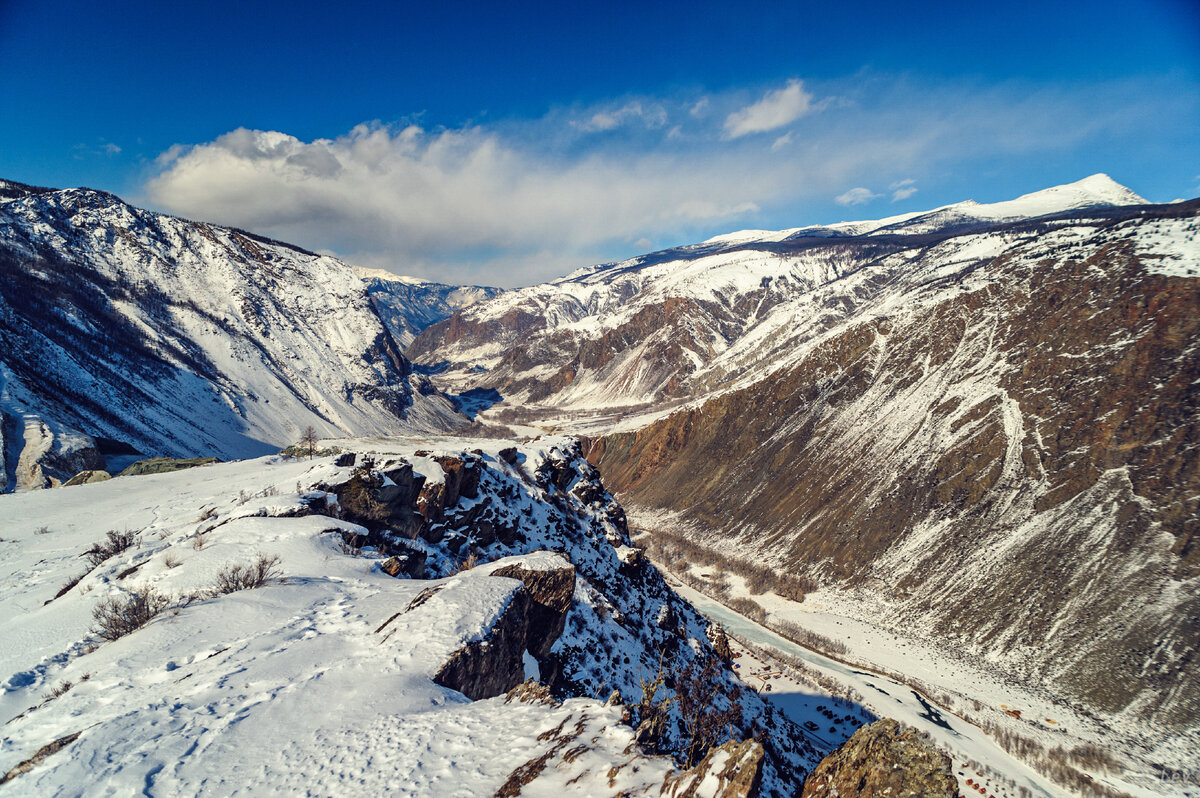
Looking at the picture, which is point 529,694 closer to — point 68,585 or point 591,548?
point 68,585

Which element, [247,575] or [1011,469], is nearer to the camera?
[247,575]

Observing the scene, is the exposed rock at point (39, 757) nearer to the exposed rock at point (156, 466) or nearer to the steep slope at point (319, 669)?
the steep slope at point (319, 669)

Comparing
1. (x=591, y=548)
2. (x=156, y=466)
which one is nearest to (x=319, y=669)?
(x=591, y=548)

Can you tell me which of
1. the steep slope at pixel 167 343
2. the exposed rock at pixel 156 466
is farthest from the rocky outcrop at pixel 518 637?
the steep slope at pixel 167 343

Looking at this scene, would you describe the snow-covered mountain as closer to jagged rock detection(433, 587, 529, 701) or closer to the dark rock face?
the dark rock face

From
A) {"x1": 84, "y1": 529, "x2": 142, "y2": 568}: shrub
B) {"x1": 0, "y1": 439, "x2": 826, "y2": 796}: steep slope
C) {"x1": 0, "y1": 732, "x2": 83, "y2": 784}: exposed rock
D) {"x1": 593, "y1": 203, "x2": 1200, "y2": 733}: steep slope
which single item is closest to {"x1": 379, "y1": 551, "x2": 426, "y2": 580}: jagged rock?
{"x1": 0, "y1": 439, "x2": 826, "y2": 796}: steep slope

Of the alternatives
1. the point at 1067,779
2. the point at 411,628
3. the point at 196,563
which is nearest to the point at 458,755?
the point at 411,628
